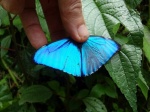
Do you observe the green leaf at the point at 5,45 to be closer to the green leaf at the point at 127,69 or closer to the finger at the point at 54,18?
the finger at the point at 54,18

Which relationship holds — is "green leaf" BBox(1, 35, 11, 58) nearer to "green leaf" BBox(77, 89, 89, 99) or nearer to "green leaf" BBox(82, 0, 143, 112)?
"green leaf" BBox(77, 89, 89, 99)

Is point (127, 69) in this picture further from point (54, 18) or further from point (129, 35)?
point (54, 18)

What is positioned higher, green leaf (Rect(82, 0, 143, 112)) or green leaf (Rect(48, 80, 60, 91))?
green leaf (Rect(82, 0, 143, 112))

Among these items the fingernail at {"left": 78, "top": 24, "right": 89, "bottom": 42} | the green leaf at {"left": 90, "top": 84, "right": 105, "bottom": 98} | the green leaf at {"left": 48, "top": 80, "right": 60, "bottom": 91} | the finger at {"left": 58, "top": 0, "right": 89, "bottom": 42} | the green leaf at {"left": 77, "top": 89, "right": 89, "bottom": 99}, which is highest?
the finger at {"left": 58, "top": 0, "right": 89, "bottom": 42}

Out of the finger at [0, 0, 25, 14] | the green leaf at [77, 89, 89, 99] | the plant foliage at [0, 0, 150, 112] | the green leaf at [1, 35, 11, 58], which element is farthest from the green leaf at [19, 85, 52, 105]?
the finger at [0, 0, 25, 14]

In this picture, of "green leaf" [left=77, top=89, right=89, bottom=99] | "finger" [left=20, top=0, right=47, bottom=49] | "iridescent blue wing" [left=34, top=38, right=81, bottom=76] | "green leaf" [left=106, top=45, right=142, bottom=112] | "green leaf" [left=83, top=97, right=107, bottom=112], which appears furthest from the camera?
"green leaf" [left=77, top=89, right=89, bottom=99]

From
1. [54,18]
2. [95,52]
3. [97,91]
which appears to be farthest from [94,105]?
[95,52]

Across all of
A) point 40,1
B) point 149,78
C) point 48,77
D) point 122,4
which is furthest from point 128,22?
point 48,77
